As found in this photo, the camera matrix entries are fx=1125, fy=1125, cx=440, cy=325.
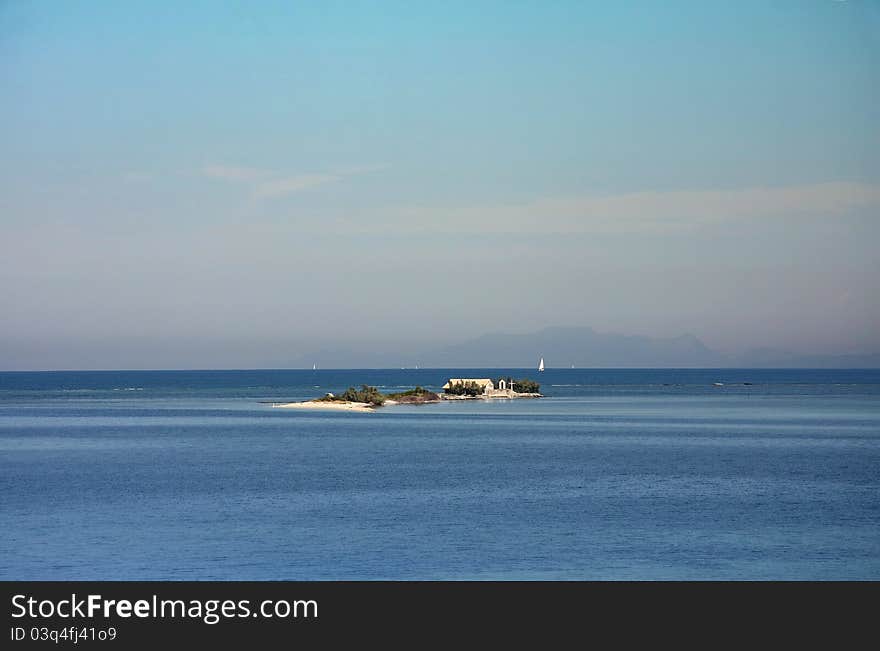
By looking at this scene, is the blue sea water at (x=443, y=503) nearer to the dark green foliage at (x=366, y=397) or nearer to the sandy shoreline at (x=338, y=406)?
the sandy shoreline at (x=338, y=406)

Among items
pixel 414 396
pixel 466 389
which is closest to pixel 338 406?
pixel 414 396

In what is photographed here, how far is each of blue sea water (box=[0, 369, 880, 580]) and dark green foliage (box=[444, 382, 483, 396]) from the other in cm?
6444

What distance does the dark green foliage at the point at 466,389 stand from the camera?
146750 mm

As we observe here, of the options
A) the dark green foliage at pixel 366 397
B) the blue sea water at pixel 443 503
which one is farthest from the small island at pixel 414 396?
the blue sea water at pixel 443 503

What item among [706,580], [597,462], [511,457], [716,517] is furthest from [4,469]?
[706,580]

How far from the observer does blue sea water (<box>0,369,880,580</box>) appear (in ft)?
91.8

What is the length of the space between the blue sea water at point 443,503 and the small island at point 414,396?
123 ft

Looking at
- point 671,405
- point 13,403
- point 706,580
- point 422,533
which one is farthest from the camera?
point 13,403

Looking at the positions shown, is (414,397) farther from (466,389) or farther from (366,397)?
(466,389)

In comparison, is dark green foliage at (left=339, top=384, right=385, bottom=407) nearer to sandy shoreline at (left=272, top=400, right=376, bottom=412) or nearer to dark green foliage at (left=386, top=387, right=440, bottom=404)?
sandy shoreline at (left=272, top=400, right=376, bottom=412)

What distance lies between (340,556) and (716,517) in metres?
13.7
